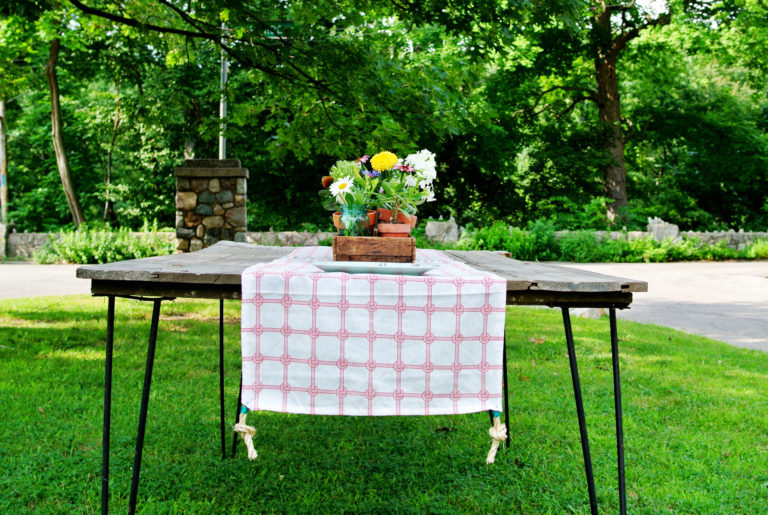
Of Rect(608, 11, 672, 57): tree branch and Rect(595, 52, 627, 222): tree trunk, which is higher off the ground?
Rect(608, 11, 672, 57): tree branch

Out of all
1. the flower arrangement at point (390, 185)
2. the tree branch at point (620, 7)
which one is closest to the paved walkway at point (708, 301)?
the flower arrangement at point (390, 185)

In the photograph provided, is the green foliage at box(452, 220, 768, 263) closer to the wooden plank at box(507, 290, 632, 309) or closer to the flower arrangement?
the flower arrangement

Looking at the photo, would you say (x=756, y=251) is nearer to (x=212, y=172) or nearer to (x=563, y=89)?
(x=563, y=89)

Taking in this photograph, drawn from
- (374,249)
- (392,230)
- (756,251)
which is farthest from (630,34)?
(374,249)

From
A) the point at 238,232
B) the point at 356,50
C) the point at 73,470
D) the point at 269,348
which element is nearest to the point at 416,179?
the point at 269,348

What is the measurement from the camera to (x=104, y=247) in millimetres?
12438

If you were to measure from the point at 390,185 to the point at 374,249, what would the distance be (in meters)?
0.34

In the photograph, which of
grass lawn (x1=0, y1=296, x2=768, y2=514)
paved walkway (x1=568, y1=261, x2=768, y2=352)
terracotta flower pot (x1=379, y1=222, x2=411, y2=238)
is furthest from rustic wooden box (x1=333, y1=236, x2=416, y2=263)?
paved walkway (x1=568, y1=261, x2=768, y2=352)

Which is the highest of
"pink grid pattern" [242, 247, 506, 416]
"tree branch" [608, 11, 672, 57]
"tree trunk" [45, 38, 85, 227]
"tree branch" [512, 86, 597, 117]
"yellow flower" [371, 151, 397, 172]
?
"tree branch" [608, 11, 672, 57]

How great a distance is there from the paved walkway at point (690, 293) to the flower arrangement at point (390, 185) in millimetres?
4902

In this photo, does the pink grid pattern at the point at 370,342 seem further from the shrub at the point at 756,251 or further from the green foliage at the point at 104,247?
the shrub at the point at 756,251

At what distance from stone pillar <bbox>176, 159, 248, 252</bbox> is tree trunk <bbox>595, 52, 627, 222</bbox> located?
13142 mm

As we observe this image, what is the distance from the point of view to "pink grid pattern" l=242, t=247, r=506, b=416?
1.80 metres

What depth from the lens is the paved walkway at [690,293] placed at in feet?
22.3
